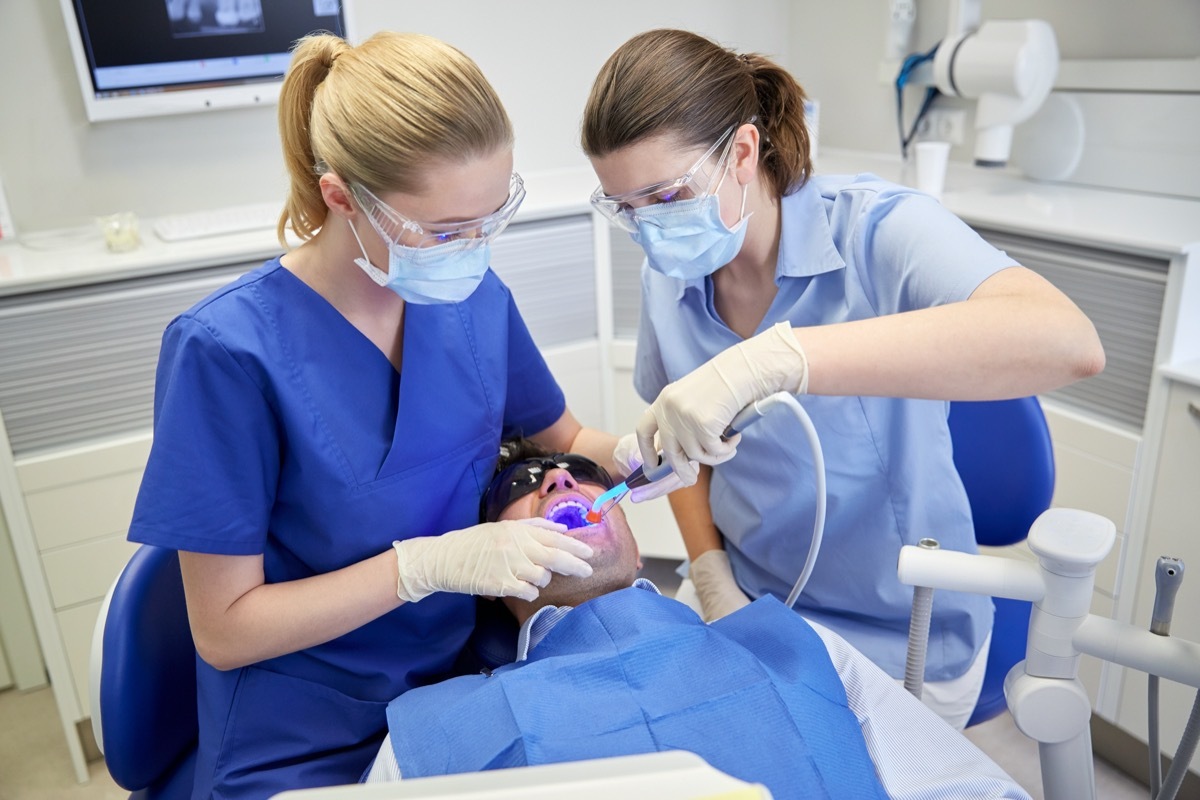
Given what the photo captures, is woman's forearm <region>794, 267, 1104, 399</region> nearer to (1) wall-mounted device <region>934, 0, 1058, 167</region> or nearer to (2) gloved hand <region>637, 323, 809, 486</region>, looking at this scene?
(2) gloved hand <region>637, 323, 809, 486</region>

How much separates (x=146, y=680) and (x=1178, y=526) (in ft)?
5.77

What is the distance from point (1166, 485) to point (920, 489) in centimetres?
80

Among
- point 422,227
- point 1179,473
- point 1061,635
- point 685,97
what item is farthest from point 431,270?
point 1179,473

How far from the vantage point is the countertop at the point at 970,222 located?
1.83 meters

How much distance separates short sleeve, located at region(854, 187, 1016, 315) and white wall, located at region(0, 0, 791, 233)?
5.64ft

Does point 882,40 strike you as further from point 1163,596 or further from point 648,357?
point 1163,596

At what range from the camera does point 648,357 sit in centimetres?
153

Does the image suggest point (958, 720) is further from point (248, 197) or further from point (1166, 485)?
point (248, 197)

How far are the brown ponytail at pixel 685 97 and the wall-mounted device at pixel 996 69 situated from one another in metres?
1.16

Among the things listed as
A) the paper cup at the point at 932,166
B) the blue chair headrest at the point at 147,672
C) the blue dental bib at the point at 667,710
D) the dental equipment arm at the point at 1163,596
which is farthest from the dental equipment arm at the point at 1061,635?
the paper cup at the point at 932,166

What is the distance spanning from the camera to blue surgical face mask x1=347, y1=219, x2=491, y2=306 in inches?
43.4

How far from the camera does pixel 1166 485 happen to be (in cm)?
179

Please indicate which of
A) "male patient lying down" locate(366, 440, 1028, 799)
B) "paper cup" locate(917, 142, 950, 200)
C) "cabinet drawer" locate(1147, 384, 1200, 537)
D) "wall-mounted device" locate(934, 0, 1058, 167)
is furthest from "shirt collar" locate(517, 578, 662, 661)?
"wall-mounted device" locate(934, 0, 1058, 167)

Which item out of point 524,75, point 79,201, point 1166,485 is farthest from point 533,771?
point 524,75
